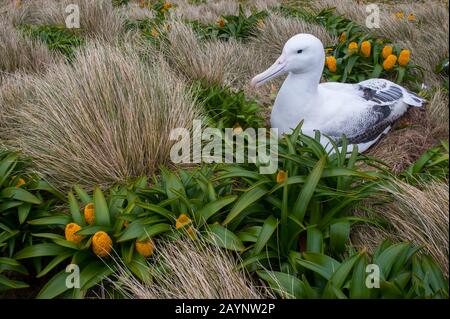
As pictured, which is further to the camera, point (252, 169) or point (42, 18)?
point (42, 18)

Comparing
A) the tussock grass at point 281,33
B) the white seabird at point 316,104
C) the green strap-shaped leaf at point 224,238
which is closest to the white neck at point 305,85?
the white seabird at point 316,104

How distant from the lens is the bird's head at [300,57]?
301 centimetres

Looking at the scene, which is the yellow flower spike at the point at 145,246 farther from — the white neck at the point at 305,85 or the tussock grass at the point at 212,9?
the tussock grass at the point at 212,9

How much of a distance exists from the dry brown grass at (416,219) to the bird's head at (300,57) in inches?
43.8

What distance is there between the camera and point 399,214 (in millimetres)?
2268

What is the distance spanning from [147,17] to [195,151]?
14.2 ft

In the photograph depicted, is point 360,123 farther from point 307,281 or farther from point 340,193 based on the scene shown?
point 307,281

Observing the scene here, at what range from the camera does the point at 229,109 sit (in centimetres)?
360

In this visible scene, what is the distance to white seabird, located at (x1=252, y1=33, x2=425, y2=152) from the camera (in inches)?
120

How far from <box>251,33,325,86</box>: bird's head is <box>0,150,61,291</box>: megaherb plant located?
62.9 inches

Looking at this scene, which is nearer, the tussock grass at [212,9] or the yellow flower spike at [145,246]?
the yellow flower spike at [145,246]

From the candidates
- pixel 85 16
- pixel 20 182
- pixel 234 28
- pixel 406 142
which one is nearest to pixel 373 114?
pixel 406 142

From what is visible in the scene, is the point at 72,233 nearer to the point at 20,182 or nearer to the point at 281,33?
the point at 20,182

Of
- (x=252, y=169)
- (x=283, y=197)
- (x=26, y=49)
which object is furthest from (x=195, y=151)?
(x=26, y=49)
